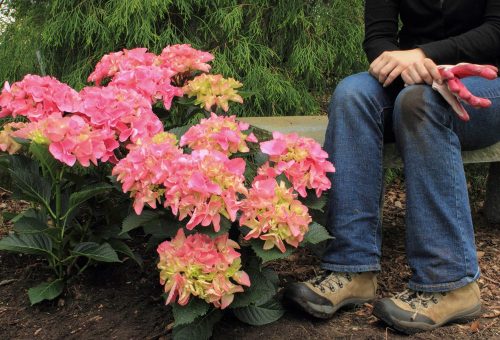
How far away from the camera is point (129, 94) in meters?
1.79

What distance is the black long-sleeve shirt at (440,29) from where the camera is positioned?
Result: 198 cm

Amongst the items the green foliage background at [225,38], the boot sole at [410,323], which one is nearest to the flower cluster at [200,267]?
the boot sole at [410,323]

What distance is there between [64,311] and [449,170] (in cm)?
127

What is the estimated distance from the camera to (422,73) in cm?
182

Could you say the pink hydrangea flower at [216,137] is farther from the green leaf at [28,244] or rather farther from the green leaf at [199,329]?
the green leaf at [28,244]

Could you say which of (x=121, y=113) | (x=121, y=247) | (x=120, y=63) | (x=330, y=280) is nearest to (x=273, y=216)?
(x=330, y=280)

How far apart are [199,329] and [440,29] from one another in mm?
1314

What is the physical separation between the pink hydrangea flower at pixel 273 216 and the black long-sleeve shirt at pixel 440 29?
0.74m

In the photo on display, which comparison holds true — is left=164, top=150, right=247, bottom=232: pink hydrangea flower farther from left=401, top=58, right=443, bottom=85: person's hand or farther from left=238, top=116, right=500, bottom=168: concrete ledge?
left=238, top=116, right=500, bottom=168: concrete ledge

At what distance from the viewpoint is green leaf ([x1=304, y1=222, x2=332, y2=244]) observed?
1.64m

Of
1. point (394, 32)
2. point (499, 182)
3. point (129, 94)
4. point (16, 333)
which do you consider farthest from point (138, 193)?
point (499, 182)

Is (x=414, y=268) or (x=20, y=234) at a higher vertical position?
(x=20, y=234)

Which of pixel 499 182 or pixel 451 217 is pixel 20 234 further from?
Answer: pixel 499 182

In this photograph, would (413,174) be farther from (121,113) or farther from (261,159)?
(121,113)
